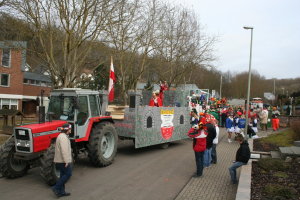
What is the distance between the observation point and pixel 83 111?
8719mm

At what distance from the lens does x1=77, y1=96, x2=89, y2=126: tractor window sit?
853 centimetres

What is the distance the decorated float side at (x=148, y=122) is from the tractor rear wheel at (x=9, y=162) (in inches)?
167

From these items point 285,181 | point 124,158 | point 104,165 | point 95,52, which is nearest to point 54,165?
point 104,165

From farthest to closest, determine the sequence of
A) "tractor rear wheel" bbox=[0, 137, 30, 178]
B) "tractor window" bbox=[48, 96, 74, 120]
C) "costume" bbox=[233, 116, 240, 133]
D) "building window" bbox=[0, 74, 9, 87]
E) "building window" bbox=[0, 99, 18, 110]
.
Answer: "building window" bbox=[0, 99, 18, 110]
"building window" bbox=[0, 74, 9, 87]
"costume" bbox=[233, 116, 240, 133]
"tractor window" bbox=[48, 96, 74, 120]
"tractor rear wheel" bbox=[0, 137, 30, 178]

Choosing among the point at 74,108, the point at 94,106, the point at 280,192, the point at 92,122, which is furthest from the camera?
the point at 94,106

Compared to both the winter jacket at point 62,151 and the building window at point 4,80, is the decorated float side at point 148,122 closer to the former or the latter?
the winter jacket at point 62,151

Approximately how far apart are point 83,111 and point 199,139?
3601 mm

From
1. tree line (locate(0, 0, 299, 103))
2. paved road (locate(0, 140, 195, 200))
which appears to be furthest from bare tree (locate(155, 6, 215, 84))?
paved road (locate(0, 140, 195, 200))

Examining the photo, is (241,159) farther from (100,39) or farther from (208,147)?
(100,39)

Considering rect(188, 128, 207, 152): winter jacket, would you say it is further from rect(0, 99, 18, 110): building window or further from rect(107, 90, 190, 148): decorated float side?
rect(0, 99, 18, 110): building window

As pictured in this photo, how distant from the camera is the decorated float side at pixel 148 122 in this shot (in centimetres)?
1095

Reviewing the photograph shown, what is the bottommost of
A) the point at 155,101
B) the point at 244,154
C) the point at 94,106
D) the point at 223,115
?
the point at 244,154

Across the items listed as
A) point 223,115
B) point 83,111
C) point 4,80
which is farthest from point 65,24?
point 4,80

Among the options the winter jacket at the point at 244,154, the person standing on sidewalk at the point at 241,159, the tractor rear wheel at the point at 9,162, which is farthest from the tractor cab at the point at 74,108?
the winter jacket at the point at 244,154
